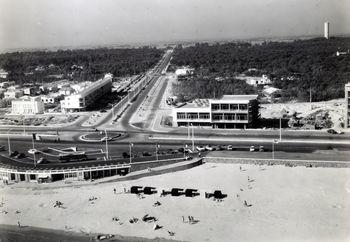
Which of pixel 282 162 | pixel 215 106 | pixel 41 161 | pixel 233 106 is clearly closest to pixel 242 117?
pixel 233 106

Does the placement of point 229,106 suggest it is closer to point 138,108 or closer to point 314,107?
point 314,107

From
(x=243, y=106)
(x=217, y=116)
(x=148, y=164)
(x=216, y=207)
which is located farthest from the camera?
(x=217, y=116)

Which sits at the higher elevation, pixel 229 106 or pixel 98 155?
pixel 229 106

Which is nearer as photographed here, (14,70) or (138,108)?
(138,108)

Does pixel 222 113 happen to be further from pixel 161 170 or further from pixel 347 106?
pixel 161 170

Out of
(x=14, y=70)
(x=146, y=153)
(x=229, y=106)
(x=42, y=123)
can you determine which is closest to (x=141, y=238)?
(x=146, y=153)

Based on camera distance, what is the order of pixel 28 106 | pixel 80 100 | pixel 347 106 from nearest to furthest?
pixel 347 106
pixel 80 100
pixel 28 106
